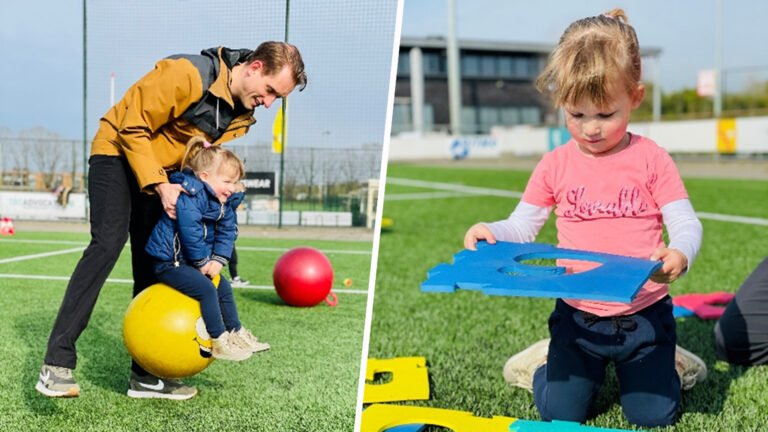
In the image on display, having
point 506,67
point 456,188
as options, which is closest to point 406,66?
point 506,67

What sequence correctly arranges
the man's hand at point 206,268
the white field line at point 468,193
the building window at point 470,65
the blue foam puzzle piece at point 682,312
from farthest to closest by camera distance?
the building window at point 470,65
the white field line at point 468,193
the blue foam puzzle piece at point 682,312
the man's hand at point 206,268

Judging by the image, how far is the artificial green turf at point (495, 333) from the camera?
261 cm

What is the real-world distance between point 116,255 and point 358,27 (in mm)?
1048

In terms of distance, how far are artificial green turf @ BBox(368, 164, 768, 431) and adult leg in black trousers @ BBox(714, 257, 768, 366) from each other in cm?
6

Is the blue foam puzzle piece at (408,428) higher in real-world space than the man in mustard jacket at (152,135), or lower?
lower

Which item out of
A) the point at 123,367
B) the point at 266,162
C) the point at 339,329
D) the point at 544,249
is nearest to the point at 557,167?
the point at 544,249

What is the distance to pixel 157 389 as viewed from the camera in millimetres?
2477

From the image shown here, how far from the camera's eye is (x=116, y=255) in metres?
2.34

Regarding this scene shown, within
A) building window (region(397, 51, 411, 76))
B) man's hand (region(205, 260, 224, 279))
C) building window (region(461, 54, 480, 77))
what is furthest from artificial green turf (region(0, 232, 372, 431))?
building window (region(461, 54, 480, 77))

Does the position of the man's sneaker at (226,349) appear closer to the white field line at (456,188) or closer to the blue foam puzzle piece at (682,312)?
the blue foam puzzle piece at (682,312)

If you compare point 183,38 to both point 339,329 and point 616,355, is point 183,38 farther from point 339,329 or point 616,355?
point 616,355

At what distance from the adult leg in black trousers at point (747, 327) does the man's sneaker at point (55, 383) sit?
251 cm

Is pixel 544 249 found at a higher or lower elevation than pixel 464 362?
higher

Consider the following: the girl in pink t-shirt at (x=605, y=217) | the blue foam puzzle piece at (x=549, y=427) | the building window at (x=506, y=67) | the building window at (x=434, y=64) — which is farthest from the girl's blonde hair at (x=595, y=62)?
the building window at (x=506, y=67)
